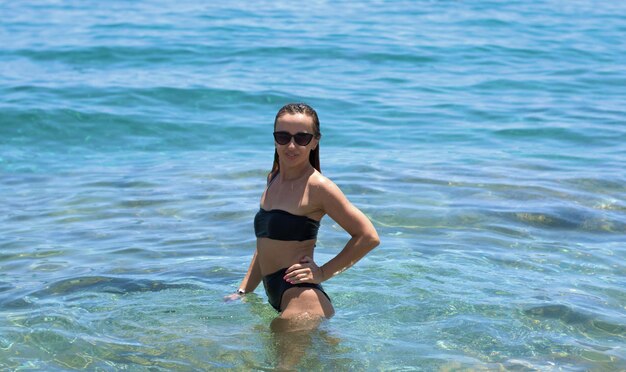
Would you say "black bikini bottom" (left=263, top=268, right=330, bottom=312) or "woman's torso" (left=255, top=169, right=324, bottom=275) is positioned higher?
"woman's torso" (left=255, top=169, right=324, bottom=275)

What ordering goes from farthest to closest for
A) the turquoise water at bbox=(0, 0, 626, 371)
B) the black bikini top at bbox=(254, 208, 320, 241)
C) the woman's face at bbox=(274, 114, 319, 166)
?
the turquoise water at bbox=(0, 0, 626, 371) → the black bikini top at bbox=(254, 208, 320, 241) → the woman's face at bbox=(274, 114, 319, 166)

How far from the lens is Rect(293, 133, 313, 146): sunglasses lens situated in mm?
5230

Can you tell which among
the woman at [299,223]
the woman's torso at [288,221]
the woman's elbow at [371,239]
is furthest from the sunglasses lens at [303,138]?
the woman's elbow at [371,239]

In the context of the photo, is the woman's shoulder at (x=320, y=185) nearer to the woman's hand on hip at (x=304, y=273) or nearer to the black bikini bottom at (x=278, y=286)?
the woman's hand on hip at (x=304, y=273)

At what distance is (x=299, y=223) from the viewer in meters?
Result: 5.34

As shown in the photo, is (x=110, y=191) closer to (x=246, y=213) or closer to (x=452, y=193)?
(x=246, y=213)

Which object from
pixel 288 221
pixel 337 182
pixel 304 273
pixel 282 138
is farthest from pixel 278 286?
pixel 337 182

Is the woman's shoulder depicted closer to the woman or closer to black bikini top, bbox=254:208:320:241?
the woman

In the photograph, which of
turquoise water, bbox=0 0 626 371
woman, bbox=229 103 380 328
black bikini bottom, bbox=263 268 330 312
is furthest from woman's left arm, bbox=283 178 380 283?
turquoise water, bbox=0 0 626 371

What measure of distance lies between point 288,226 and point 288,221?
28mm

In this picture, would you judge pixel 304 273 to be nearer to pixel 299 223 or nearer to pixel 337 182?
pixel 299 223

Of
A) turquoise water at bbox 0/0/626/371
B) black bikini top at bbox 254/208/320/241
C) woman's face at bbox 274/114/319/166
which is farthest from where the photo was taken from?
turquoise water at bbox 0/0/626/371

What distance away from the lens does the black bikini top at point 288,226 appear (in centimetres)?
534

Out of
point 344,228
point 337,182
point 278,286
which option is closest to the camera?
point 344,228
